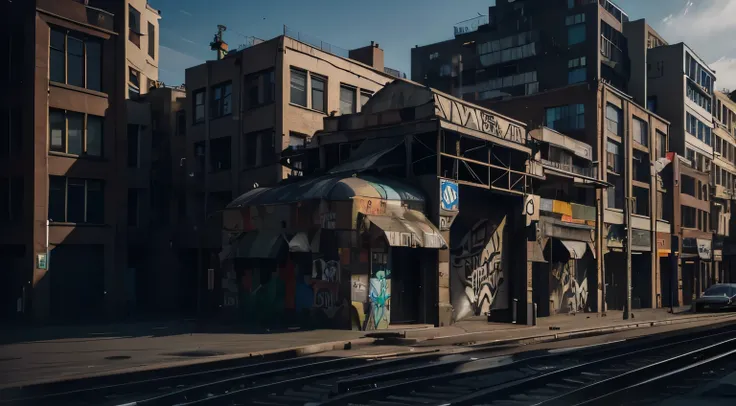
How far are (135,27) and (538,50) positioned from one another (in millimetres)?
34781

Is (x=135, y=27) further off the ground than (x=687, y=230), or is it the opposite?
(x=135, y=27)

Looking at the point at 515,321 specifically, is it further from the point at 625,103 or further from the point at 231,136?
the point at 625,103

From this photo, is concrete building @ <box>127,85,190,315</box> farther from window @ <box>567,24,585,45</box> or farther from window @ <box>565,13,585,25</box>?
window @ <box>565,13,585,25</box>

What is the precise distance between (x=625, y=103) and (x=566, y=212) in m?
13.6

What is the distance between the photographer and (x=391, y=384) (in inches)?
507

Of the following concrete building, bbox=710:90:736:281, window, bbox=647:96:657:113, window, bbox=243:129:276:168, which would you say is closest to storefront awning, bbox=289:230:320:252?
window, bbox=243:129:276:168

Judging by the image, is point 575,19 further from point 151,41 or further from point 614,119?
point 151,41

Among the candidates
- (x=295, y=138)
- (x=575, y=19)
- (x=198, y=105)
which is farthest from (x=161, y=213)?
(x=575, y=19)

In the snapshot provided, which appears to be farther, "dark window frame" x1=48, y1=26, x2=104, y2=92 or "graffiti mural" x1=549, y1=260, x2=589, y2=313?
"graffiti mural" x1=549, y1=260, x2=589, y2=313

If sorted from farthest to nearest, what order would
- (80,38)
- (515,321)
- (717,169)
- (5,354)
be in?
(717,169), (80,38), (515,321), (5,354)

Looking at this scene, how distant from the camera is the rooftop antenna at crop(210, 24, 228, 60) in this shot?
4288 centimetres

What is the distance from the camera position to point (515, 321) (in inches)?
1163

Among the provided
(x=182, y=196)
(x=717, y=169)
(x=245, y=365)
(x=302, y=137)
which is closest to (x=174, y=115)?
(x=182, y=196)

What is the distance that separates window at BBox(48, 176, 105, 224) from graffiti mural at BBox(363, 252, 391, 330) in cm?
1507
